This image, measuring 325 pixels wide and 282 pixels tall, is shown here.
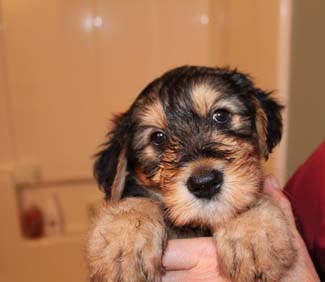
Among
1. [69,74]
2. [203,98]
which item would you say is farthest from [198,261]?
[69,74]

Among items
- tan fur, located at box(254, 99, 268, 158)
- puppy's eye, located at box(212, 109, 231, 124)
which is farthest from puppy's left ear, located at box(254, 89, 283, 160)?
puppy's eye, located at box(212, 109, 231, 124)

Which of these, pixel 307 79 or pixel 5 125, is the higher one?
pixel 307 79

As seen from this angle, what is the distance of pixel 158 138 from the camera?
5.44 feet

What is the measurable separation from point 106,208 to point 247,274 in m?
0.53

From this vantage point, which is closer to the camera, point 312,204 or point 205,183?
point 205,183

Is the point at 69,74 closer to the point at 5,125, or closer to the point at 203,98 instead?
the point at 5,125

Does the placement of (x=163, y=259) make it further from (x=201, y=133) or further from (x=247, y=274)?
(x=201, y=133)

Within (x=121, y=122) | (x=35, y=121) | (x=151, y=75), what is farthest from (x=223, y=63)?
(x=121, y=122)

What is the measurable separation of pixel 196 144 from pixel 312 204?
1.88ft

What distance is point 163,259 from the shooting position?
1373mm

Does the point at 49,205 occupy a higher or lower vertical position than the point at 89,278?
lower

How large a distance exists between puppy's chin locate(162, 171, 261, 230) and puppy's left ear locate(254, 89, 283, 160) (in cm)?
38

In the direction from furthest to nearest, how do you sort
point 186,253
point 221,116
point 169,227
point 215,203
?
point 221,116
point 169,227
point 186,253
point 215,203

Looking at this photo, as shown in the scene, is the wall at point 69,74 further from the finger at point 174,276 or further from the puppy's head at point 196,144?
the finger at point 174,276
